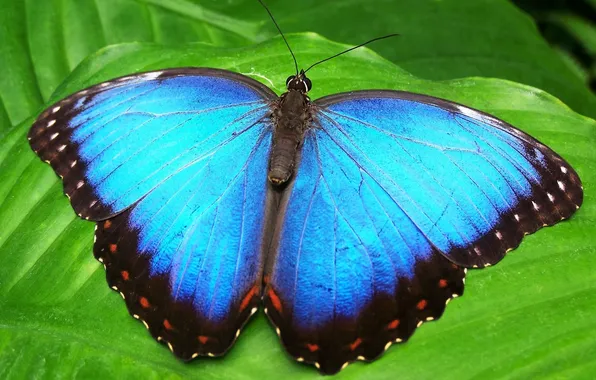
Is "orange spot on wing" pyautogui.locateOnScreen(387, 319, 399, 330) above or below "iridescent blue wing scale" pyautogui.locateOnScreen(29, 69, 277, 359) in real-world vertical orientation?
below

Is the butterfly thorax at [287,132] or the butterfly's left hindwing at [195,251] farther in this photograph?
the butterfly thorax at [287,132]

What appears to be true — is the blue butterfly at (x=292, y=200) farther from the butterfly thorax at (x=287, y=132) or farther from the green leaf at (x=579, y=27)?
the green leaf at (x=579, y=27)

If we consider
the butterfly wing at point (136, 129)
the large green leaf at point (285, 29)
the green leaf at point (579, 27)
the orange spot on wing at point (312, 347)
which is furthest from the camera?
the green leaf at point (579, 27)

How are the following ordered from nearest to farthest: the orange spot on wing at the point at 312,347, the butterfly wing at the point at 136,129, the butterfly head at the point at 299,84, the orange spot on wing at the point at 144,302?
the orange spot on wing at the point at 312,347, the orange spot on wing at the point at 144,302, the butterfly wing at the point at 136,129, the butterfly head at the point at 299,84

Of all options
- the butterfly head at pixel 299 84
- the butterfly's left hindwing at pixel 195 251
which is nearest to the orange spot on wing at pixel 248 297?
the butterfly's left hindwing at pixel 195 251

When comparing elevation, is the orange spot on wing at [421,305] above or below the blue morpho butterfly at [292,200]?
below

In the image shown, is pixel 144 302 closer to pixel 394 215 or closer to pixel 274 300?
pixel 274 300

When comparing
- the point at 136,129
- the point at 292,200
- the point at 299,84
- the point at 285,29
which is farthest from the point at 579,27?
the point at 136,129

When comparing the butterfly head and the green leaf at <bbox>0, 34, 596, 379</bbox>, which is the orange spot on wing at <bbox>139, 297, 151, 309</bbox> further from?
the butterfly head

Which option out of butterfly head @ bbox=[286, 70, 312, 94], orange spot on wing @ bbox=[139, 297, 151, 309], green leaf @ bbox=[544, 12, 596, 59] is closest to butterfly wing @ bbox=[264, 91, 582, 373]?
butterfly head @ bbox=[286, 70, 312, 94]
